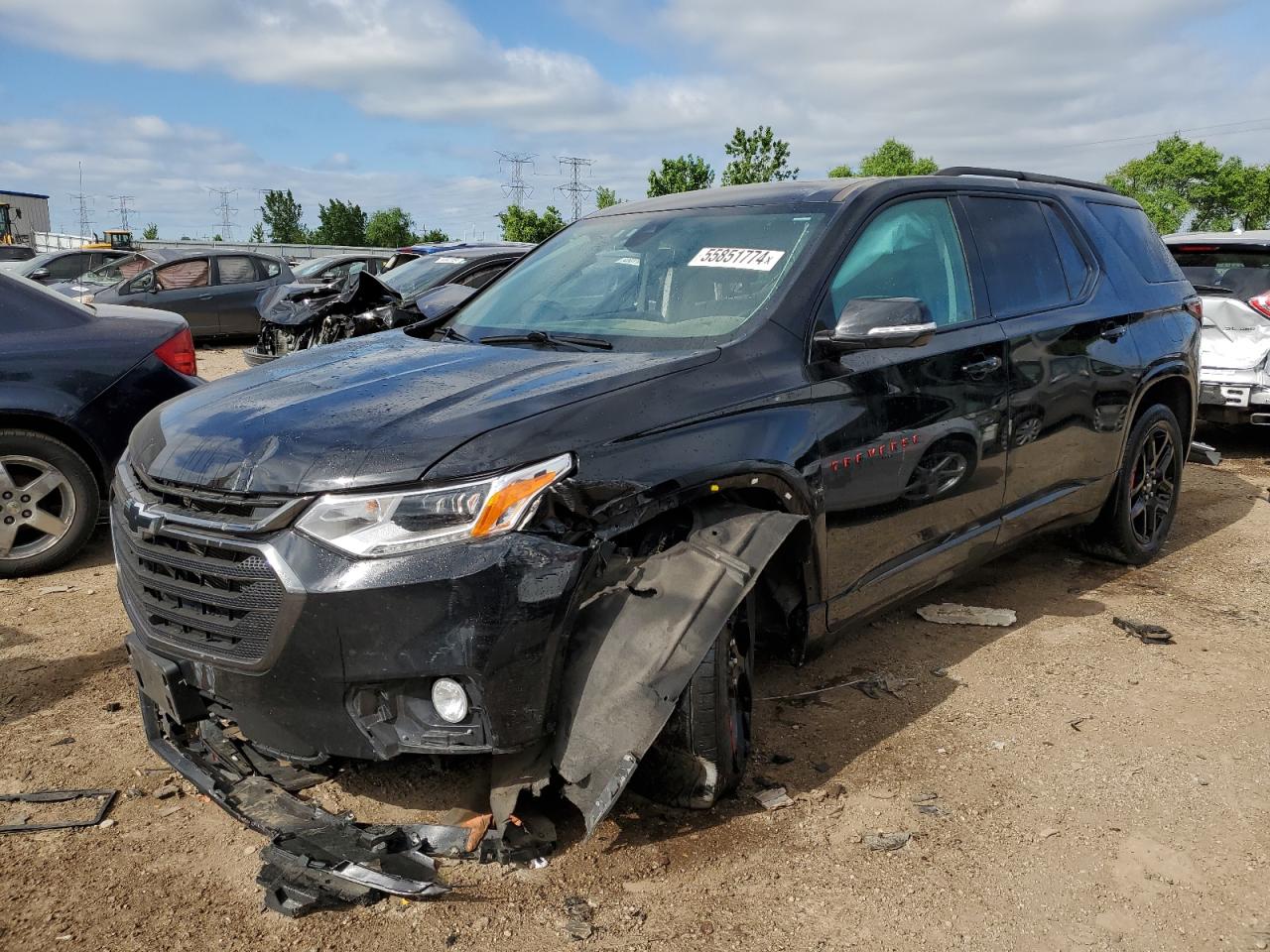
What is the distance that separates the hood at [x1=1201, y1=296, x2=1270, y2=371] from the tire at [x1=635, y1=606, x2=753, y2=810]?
22.0ft

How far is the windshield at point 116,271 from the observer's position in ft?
67.2

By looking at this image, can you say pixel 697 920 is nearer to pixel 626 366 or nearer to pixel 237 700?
pixel 237 700

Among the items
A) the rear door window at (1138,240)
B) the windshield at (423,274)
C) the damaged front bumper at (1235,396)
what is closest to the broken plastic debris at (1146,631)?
the rear door window at (1138,240)

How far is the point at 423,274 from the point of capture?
11258 mm

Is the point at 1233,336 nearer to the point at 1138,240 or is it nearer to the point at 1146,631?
the point at 1138,240

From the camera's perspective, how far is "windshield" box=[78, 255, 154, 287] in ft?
67.2

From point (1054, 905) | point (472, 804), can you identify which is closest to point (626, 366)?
point (472, 804)

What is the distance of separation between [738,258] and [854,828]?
6.31ft

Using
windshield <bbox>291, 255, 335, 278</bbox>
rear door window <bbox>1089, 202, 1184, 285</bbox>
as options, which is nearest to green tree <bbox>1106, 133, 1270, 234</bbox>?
windshield <bbox>291, 255, 335, 278</bbox>

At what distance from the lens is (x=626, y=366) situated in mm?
3166

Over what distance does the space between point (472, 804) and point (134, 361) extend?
11.5 ft

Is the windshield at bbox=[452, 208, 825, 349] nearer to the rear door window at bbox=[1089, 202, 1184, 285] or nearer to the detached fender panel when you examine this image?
the detached fender panel

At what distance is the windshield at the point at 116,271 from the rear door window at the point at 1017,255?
1895 centimetres

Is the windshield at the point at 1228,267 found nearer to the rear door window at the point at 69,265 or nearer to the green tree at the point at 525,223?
the rear door window at the point at 69,265
